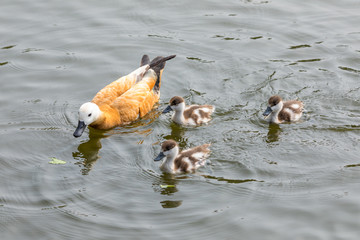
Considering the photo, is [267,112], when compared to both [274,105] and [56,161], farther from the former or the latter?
[56,161]

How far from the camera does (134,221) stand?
22.0 feet

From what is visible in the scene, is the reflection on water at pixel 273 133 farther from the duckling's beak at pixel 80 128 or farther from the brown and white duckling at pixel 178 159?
the duckling's beak at pixel 80 128

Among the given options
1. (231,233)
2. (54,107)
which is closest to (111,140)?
(54,107)

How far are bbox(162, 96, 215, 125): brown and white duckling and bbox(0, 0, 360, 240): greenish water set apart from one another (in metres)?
0.15

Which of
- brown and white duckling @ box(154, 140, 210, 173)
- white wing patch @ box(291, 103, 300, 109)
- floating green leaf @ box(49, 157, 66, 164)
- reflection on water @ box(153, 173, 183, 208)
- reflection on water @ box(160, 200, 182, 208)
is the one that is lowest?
reflection on water @ box(160, 200, 182, 208)

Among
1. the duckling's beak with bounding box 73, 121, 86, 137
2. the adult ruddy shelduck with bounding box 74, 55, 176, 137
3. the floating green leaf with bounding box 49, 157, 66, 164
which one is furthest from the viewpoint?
the adult ruddy shelduck with bounding box 74, 55, 176, 137

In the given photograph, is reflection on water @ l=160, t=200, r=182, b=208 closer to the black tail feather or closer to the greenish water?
the greenish water

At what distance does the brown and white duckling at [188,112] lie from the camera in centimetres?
875

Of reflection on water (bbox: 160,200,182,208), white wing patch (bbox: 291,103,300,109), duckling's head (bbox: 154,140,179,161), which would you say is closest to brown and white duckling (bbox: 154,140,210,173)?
duckling's head (bbox: 154,140,179,161)

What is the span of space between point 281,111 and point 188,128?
1402mm

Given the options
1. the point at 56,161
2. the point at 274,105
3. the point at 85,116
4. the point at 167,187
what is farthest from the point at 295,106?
the point at 56,161

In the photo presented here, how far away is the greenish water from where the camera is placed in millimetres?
6793

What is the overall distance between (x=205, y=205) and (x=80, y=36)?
5546mm

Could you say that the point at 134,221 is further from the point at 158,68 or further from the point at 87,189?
the point at 158,68
